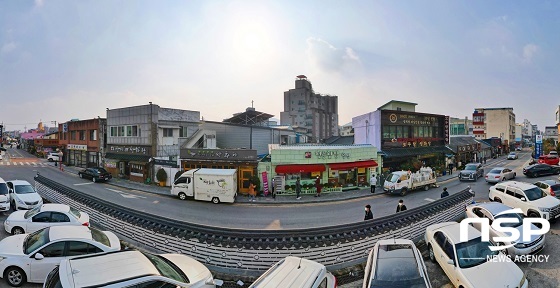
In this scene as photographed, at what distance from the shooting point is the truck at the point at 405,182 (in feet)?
79.7

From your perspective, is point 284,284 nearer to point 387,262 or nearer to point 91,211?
point 387,262

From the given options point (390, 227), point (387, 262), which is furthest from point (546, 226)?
point (387, 262)

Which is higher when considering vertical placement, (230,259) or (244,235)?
(244,235)

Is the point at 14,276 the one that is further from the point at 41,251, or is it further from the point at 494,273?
the point at 494,273

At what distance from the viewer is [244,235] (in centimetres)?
972

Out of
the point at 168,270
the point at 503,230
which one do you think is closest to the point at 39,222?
the point at 168,270

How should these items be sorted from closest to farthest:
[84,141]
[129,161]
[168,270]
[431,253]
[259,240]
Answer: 1. [168,270]
2. [259,240]
3. [431,253]
4. [129,161]
5. [84,141]

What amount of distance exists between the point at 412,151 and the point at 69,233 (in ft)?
121

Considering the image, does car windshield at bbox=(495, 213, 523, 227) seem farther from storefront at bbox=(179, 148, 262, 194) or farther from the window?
the window

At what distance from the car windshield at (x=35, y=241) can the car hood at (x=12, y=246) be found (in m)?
0.14

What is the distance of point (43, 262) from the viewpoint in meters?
8.52

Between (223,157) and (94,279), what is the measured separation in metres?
20.8

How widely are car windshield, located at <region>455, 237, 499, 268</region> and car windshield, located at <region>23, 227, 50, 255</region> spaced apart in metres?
12.3

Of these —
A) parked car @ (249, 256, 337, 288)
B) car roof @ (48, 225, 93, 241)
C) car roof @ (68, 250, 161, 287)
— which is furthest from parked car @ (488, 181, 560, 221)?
car roof @ (48, 225, 93, 241)
